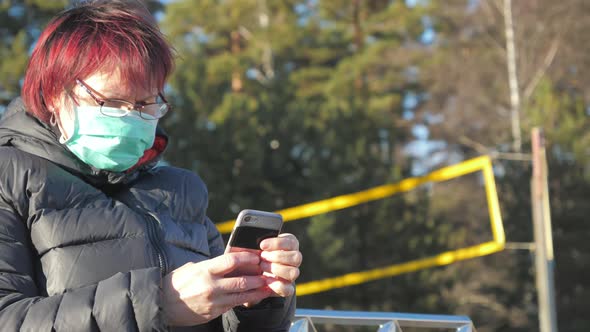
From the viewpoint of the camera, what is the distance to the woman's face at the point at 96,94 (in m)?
1.59

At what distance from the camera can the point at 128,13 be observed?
1.67 m

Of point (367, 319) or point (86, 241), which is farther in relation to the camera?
point (367, 319)

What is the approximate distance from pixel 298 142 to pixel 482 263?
29.0ft

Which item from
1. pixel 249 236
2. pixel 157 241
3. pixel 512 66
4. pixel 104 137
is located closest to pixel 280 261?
pixel 249 236

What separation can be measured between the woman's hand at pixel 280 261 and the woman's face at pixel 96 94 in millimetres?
337

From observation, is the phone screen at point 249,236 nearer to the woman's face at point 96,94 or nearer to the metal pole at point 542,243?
the woman's face at point 96,94

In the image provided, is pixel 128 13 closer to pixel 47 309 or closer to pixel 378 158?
pixel 47 309

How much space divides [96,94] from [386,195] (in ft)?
45.9

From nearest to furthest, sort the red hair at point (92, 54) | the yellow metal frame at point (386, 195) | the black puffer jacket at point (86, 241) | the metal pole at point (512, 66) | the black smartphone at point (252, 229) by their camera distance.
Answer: the black puffer jacket at point (86, 241)
the black smartphone at point (252, 229)
the red hair at point (92, 54)
the yellow metal frame at point (386, 195)
the metal pole at point (512, 66)

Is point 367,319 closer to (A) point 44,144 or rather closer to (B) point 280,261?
(B) point 280,261

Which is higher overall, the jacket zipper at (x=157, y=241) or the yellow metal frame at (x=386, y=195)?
the jacket zipper at (x=157, y=241)

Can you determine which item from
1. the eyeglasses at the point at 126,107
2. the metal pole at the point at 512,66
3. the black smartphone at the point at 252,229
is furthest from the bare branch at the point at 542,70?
the black smartphone at the point at 252,229

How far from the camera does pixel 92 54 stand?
62.4 inches

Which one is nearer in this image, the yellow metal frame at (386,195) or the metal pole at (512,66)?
the yellow metal frame at (386,195)
